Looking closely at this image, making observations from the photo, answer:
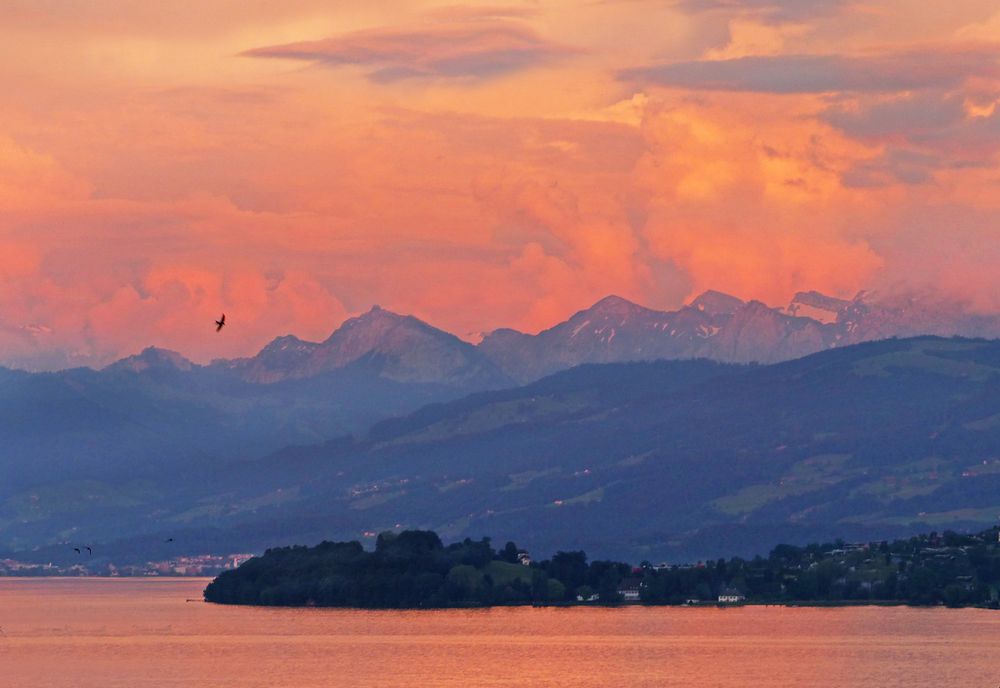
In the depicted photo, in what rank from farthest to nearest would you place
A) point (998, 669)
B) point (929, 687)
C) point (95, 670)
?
point (95, 670) → point (998, 669) → point (929, 687)

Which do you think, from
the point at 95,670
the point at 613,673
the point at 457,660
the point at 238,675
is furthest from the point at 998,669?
the point at 95,670

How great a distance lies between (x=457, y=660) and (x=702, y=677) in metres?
25.4

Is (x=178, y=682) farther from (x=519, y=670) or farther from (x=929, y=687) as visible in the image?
(x=929, y=687)

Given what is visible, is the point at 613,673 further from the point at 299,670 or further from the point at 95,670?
the point at 95,670

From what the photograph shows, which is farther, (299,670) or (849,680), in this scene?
(299,670)

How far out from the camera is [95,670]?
644ft

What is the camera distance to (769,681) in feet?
589

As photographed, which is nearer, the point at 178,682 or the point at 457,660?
the point at 178,682

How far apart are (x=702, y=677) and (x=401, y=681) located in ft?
78.6

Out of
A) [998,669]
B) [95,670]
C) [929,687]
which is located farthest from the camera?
[95,670]

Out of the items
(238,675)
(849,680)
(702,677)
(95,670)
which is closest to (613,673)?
(702,677)

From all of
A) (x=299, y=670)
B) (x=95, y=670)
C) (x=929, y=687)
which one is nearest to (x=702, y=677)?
(x=929, y=687)

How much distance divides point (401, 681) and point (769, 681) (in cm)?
2892

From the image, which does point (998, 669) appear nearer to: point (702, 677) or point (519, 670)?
point (702, 677)
